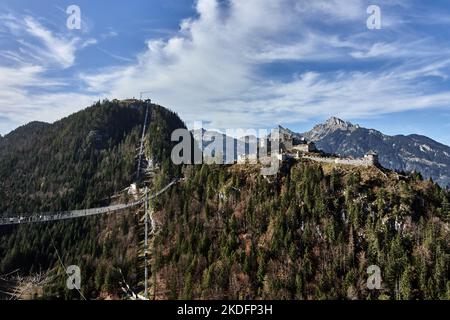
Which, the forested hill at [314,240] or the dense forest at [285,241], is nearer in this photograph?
the forested hill at [314,240]

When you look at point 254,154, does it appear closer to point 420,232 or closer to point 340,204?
point 340,204

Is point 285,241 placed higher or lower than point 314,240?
lower

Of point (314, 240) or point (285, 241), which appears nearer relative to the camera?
point (285, 241)

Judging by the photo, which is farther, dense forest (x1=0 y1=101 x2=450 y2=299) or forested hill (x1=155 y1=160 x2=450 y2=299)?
dense forest (x1=0 y1=101 x2=450 y2=299)
